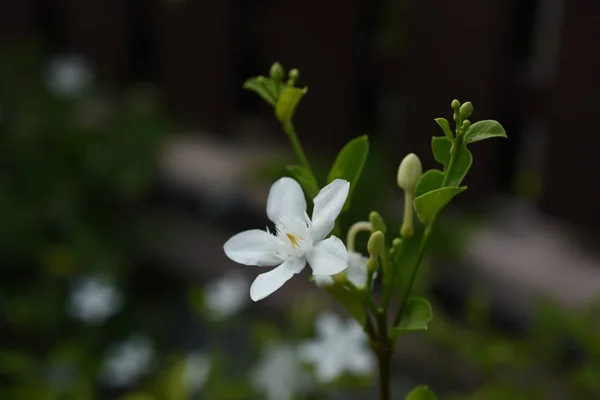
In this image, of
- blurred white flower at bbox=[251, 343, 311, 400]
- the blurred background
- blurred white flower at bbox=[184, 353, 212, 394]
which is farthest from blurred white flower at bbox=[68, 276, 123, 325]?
blurred white flower at bbox=[251, 343, 311, 400]

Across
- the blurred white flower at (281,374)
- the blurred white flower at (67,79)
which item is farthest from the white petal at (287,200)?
the blurred white flower at (67,79)

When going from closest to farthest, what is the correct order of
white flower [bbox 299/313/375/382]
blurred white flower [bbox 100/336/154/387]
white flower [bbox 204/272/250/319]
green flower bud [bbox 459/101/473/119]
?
green flower bud [bbox 459/101/473/119] → white flower [bbox 299/313/375/382] → white flower [bbox 204/272/250/319] → blurred white flower [bbox 100/336/154/387]

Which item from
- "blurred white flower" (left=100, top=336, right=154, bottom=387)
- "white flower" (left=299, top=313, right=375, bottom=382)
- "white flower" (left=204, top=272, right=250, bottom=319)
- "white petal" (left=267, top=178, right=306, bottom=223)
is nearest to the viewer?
"white petal" (left=267, top=178, right=306, bottom=223)

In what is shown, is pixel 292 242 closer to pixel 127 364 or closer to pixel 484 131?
pixel 484 131

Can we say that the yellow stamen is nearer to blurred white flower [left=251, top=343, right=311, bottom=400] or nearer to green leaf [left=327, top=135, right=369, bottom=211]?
green leaf [left=327, top=135, right=369, bottom=211]

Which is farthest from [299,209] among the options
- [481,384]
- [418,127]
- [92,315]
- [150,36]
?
[150,36]

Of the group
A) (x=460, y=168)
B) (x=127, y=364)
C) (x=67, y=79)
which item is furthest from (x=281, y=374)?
(x=67, y=79)
